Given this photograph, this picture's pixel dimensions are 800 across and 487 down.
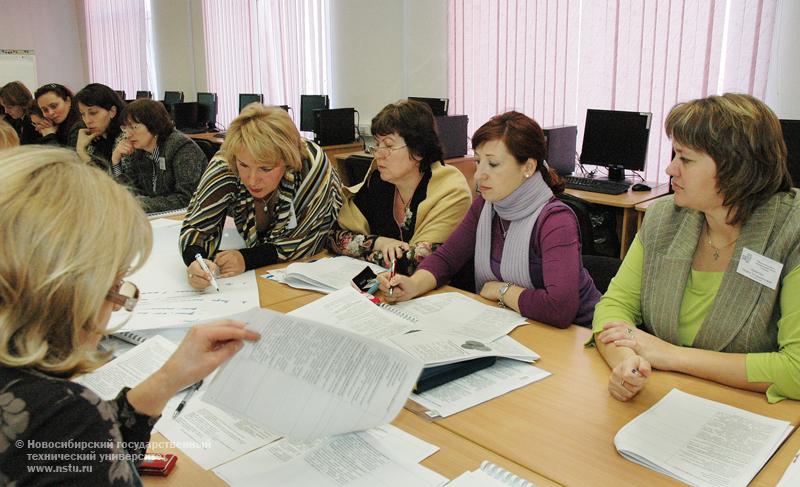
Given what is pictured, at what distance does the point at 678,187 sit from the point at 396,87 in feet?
15.7

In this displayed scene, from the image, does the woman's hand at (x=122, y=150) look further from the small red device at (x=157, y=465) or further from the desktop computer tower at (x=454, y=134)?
the small red device at (x=157, y=465)

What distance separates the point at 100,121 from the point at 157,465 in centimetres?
335

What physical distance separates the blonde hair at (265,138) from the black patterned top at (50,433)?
155 cm

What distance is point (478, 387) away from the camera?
1327 mm

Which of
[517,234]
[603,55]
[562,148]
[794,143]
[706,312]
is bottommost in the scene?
[706,312]

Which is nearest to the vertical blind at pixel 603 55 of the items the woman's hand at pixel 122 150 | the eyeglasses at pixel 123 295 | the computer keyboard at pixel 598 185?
the computer keyboard at pixel 598 185

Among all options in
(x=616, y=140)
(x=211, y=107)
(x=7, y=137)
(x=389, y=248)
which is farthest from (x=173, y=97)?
(x=389, y=248)

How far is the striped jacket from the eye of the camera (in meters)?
2.24

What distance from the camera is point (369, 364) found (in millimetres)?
1025

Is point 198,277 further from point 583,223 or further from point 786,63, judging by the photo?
point 786,63

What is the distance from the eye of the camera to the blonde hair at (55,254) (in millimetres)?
658

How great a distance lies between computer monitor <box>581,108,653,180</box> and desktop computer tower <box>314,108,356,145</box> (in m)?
2.50

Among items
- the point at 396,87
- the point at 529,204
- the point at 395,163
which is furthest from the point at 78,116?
the point at 529,204

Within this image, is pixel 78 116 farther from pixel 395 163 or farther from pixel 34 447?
pixel 34 447
